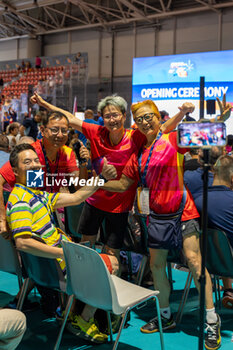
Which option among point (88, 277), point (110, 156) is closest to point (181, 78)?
point (110, 156)

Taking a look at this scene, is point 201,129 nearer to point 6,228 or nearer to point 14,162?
point 14,162

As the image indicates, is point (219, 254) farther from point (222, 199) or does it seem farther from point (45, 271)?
point (45, 271)

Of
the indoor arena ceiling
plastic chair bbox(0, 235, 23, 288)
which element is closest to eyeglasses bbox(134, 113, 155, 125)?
plastic chair bbox(0, 235, 23, 288)

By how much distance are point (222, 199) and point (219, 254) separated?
0.33 metres

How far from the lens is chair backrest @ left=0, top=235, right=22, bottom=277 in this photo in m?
2.42

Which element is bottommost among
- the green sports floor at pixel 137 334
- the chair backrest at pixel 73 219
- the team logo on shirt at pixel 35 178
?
the green sports floor at pixel 137 334

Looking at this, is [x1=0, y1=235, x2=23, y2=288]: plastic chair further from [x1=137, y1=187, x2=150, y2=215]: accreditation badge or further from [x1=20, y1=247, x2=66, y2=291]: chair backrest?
[x1=137, y1=187, x2=150, y2=215]: accreditation badge

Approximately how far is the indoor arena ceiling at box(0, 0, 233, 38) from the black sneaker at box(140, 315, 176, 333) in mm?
10074

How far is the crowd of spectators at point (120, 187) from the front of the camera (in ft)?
7.49

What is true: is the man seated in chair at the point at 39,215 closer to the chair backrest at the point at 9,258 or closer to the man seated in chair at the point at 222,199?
the chair backrest at the point at 9,258

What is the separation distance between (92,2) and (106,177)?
1230 centimetres

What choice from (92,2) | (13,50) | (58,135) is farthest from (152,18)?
(58,135)

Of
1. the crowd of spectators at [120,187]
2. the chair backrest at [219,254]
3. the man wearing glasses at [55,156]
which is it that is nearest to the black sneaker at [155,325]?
the crowd of spectators at [120,187]

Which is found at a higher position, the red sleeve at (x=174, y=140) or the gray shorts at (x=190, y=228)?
the red sleeve at (x=174, y=140)
